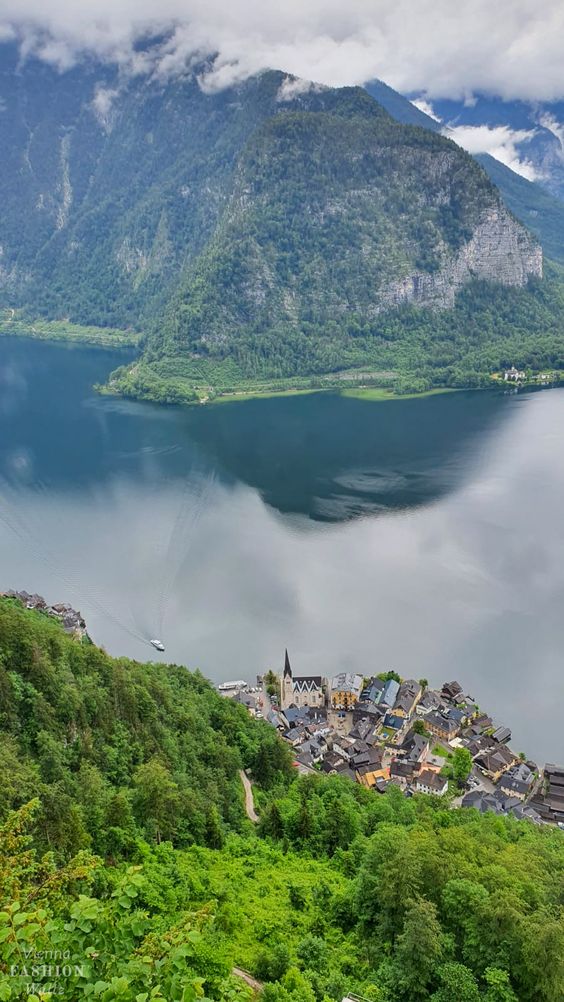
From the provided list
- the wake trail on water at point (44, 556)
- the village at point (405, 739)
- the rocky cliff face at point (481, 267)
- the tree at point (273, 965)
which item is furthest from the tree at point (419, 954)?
the rocky cliff face at point (481, 267)

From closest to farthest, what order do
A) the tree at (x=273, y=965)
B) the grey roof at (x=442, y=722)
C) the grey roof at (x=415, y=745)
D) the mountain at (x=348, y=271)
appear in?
the tree at (x=273, y=965)
the grey roof at (x=415, y=745)
the grey roof at (x=442, y=722)
the mountain at (x=348, y=271)

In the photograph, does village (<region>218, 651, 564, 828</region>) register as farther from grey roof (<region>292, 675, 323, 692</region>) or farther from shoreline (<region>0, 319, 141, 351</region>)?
shoreline (<region>0, 319, 141, 351</region>)

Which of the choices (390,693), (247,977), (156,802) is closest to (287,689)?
(390,693)

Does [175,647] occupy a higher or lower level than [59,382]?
lower

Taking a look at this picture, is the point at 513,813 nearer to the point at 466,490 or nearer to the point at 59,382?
the point at 466,490

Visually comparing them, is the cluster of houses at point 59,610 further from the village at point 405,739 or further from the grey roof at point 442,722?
the grey roof at point 442,722

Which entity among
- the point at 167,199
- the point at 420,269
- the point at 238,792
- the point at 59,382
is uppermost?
the point at 167,199

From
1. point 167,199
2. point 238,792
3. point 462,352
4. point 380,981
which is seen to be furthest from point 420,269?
point 380,981
